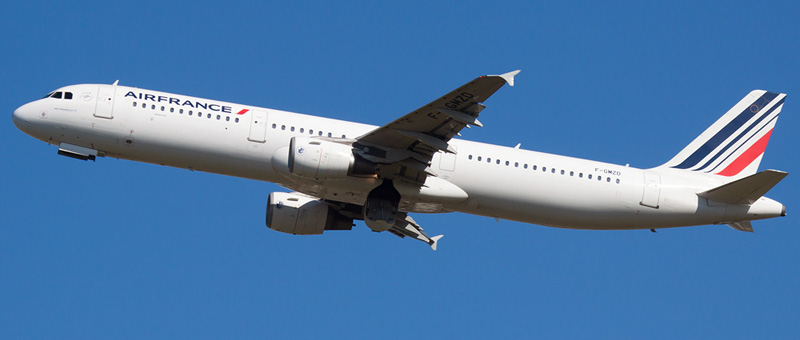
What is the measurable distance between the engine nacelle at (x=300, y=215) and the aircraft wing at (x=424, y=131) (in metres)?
5.99

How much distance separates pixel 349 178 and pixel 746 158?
1834 centimetres

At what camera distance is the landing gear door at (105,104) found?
37.6 metres

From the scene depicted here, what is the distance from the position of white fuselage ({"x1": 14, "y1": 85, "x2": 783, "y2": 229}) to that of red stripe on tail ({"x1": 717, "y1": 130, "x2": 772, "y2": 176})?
9.54 ft

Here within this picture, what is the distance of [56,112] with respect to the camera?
37719 millimetres

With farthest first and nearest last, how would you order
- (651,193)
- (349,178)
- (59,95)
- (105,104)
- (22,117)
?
(651,193) → (59,95) → (22,117) → (105,104) → (349,178)

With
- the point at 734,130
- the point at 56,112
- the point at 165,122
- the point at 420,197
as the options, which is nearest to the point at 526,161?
the point at 420,197

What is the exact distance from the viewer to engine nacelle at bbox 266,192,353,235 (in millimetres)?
42562

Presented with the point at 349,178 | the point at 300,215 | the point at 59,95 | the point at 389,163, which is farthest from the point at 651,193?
the point at 59,95

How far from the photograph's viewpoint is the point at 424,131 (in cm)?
3625

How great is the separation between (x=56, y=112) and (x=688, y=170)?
86.3ft

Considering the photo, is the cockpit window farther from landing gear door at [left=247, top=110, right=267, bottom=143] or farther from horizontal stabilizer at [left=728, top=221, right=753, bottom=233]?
horizontal stabilizer at [left=728, top=221, right=753, bottom=233]

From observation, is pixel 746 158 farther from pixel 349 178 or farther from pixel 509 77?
pixel 349 178

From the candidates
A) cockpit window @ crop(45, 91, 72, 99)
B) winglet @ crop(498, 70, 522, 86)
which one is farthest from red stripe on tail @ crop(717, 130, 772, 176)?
cockpit window @ crop(45, 91, 72, 99)

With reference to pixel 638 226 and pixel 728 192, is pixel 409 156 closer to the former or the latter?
pixel 638 226
